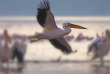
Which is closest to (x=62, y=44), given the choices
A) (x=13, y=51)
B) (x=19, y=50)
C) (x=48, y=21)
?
(x=48, y=21)

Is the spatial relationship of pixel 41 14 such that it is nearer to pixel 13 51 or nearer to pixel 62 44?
pixel 62 44

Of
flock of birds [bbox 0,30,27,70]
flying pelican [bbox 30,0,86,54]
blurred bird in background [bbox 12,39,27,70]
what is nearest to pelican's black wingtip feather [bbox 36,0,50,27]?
flying pelican [bbox 30,0,86,54]

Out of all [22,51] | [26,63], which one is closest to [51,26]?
[22,51]

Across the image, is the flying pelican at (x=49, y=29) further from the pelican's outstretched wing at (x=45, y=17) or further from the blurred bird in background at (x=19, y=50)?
the blurred bird in background at (x=19, y=50)

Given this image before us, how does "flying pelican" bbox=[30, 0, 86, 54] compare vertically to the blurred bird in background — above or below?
above

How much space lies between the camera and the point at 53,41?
5.78m

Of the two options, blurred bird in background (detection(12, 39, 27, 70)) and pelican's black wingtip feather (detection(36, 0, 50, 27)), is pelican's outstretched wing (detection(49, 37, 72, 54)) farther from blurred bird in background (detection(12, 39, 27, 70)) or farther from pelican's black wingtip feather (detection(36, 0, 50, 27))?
blurred bird in background (detection(12, 39, 27, 70))

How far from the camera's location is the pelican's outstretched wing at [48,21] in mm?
5434

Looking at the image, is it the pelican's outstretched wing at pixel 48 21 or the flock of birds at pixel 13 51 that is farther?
the flock of birds at pixel 13 51

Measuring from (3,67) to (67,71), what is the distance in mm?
3151

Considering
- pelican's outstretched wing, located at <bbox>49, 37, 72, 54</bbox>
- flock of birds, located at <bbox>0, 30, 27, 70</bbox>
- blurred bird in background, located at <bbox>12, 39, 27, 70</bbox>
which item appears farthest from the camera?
blurred bird in background, located at <bbox>12, 39, 27, 70</bbox>

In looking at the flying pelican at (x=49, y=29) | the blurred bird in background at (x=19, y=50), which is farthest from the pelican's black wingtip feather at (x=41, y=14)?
the blurred bird in background at (x=19, y=50)

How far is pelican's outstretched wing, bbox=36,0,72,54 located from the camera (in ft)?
17.8

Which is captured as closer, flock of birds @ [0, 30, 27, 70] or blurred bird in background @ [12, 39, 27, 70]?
flock of birds @ [0, 30, 27, 70]
